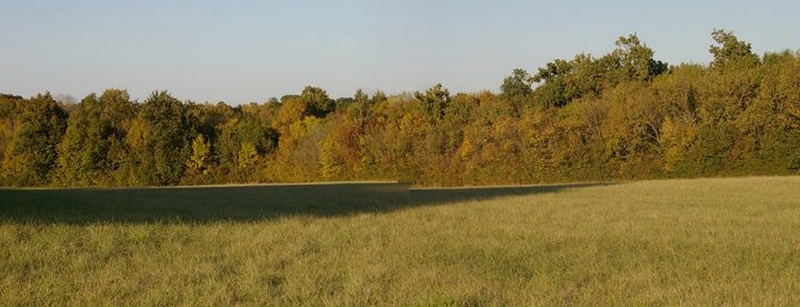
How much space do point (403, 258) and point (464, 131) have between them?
184 feet

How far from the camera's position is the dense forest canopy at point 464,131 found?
53.5 m

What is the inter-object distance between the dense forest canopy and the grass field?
3828 centimetres

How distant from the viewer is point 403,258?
10.4 metres

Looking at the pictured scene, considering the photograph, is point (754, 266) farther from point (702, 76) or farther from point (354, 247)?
point (702, 76)

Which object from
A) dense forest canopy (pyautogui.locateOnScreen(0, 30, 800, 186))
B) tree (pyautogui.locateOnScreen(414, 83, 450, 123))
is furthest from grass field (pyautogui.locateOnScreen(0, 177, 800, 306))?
tree (pyautogui.locateOnScreen(414, 83, 450, 123))

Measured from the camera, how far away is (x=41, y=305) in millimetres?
7156

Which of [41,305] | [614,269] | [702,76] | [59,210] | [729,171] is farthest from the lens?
[702,76]

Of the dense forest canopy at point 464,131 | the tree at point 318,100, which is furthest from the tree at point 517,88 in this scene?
the tree at point 318,100

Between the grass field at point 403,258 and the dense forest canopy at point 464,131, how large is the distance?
3828 cm

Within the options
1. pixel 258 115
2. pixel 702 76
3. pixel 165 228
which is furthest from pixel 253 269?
pixel 258 115

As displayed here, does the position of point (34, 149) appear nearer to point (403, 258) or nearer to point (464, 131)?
point (464, 131)

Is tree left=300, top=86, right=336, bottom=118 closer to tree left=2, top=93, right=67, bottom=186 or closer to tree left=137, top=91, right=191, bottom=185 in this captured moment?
tree left=137, top=91, right=191, bottom=185

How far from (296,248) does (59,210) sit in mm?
10641

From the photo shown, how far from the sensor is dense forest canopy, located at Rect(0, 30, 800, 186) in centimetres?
5350
